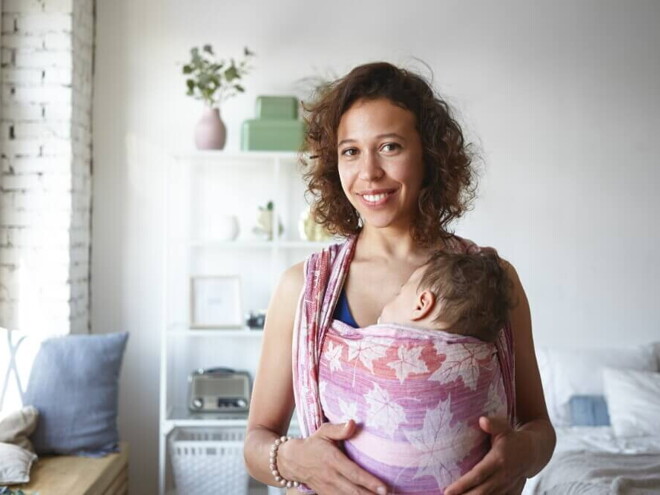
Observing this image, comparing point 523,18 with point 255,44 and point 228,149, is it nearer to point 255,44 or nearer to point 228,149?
point 255,44

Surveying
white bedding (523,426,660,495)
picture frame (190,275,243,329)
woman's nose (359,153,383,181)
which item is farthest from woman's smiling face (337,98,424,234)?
picture frame (190,275,243,329)

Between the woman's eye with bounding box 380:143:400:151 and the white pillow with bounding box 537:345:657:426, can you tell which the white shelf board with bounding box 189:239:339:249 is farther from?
the woman's eye with bounding box 380:143:400:151

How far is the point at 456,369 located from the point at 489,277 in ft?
0.59

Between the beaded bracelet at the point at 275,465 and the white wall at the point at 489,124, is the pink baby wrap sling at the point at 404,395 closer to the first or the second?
the beaded bracelet at the point at 275,465

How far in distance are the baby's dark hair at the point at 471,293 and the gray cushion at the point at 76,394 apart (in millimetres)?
2330

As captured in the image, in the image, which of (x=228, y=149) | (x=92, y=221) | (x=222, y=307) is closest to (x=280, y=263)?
(x=222, y=307)

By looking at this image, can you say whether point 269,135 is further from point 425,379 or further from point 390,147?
point 425,379

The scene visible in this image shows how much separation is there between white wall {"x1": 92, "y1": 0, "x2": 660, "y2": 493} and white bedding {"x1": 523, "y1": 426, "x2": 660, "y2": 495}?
0.83 metres

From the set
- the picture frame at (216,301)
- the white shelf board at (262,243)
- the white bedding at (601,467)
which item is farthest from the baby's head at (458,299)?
the picture frame at (216,301)

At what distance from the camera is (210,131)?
368 cm

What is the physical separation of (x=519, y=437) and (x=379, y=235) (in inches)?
17.5

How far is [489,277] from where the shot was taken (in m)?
1.26

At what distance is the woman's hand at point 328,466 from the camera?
1146 millimetres

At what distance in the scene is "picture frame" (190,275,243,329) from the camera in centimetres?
372
